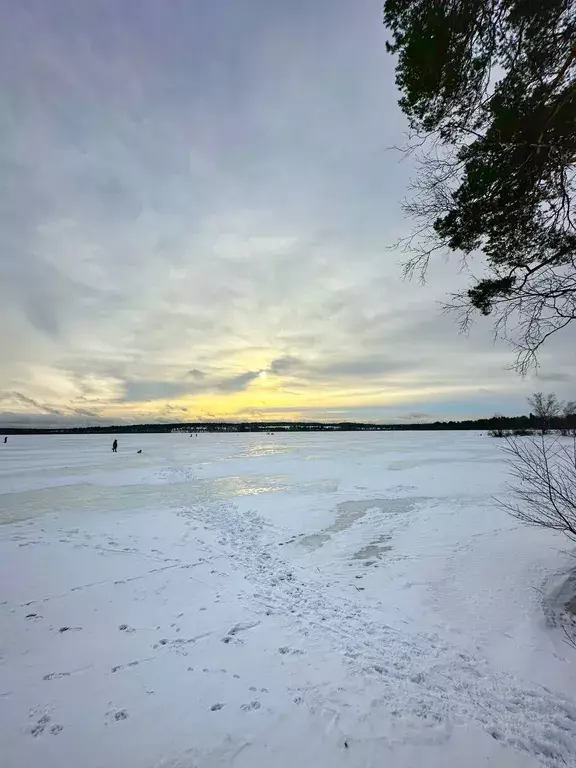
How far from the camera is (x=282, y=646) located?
4051 millimetres

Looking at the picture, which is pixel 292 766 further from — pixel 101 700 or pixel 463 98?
pixel 463 98

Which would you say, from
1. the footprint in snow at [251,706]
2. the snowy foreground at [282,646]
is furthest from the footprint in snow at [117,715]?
the footprint in snow at [251,706]

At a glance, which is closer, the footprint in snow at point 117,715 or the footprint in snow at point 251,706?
the footprint in snow at point 117,715

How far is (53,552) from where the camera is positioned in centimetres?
705

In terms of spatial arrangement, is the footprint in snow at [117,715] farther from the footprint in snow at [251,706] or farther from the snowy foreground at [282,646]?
the footprint in snow at [251,706]

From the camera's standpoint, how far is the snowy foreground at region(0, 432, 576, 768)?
283 centimetres

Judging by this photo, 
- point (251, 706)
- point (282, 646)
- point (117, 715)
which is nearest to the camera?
point (117, 715)

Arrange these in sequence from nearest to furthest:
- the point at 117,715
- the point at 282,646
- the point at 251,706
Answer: the point at 117,715
the point at 251,706
the point at 282,646

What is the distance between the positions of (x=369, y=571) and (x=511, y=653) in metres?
2.53

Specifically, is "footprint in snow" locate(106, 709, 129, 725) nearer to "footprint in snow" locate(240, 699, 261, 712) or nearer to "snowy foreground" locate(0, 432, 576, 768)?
"snowy foreground" locate(0, 432, 576, 768)

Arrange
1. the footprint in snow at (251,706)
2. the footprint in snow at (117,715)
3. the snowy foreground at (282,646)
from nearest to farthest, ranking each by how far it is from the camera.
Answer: the snowy foreground at (282,646), the footprint in snow at (117,715), the footprint in snow at (251,706)

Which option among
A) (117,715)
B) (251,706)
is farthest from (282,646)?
(117,715)

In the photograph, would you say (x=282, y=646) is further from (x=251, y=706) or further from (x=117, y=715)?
(x=117, y=715)

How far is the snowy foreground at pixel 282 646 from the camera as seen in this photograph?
111 inches
